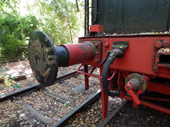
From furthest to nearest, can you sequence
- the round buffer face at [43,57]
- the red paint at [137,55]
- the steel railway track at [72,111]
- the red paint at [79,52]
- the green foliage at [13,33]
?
the green foliage at [13,33] < the steel railway track at [72,111] < the red paint at [79,52] < the red paint at [137,55] < the round buffer face at [43,57]

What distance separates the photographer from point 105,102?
2168mm

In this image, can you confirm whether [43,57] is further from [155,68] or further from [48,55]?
[155,68]

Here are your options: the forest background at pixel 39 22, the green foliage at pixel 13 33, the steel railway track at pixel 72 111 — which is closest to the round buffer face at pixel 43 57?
the steel railway track at pixel 72 111

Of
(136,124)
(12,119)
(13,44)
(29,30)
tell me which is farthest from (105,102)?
(29,30)

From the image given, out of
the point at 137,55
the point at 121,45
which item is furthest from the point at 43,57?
the point at 137,55

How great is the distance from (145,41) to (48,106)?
2557 millimetres

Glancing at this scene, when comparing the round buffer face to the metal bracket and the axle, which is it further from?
the metal bracket

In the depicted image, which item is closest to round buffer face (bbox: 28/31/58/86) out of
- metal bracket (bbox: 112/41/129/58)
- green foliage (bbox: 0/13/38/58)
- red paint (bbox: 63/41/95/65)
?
red paint (bbox: 63/41/95/65)

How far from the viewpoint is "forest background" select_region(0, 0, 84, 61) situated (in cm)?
751

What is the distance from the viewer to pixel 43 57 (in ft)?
4.02

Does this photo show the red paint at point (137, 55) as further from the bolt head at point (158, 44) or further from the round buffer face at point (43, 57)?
the round buffer face at point (43, 57)

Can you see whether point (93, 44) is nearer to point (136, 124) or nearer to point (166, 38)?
point (166, 38)

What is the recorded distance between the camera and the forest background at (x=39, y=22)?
751 cm

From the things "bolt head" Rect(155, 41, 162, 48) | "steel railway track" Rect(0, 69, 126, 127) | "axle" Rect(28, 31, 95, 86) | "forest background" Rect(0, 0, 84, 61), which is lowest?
"steel railway track" Rect(0, 69, 126, 127)
